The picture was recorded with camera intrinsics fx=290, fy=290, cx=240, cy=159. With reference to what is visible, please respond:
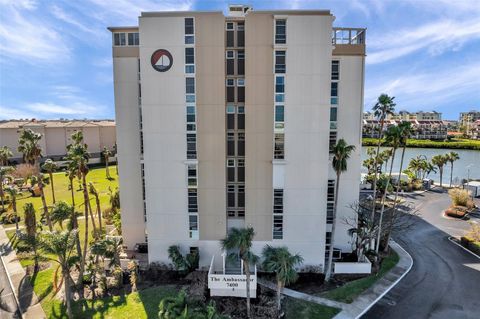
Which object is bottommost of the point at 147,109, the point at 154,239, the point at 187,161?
the point at 154,239

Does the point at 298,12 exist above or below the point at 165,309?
above

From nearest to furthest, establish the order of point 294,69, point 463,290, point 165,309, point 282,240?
point 165,309
point 463,290
point 294,69
point 282,240

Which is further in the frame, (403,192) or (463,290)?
(403,192)

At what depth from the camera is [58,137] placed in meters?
85.0

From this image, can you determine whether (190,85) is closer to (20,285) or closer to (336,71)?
(336,71)

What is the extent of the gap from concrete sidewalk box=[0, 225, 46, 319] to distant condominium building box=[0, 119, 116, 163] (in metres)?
56.0

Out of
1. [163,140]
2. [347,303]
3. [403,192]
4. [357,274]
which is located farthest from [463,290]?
[403,192]

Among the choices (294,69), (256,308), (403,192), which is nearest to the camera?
(256,308)

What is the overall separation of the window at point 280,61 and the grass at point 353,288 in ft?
63.8

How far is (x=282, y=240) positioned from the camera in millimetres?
27609

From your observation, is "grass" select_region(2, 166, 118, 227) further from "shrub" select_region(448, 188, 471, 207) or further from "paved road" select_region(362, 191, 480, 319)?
"shrub" select_region(448, 188, 471, 207)

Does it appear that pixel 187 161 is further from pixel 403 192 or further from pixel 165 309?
pixel 403 192

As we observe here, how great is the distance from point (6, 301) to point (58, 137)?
72703 mm

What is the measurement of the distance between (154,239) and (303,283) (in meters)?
14.5
